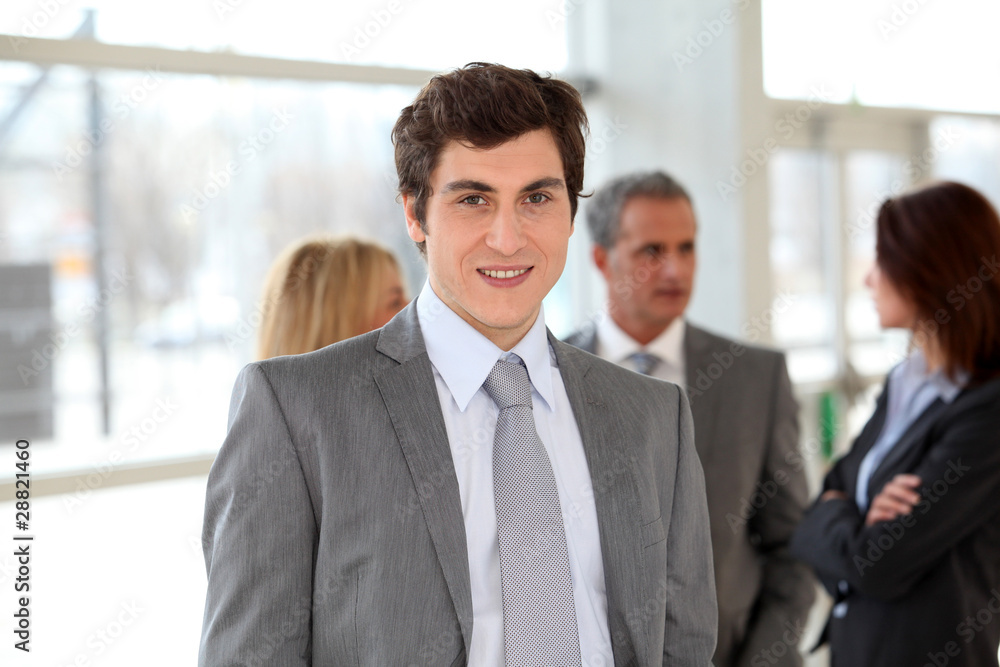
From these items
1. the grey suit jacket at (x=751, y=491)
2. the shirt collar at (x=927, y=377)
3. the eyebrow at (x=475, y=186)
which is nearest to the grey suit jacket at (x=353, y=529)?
the eyebrow at (x=475, y=186)

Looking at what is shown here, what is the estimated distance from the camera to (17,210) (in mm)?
2656

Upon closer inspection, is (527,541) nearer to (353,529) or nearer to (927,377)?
(353,529)

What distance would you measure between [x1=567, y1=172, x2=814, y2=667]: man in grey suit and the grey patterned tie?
1001 mm

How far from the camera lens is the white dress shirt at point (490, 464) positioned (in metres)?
1.25

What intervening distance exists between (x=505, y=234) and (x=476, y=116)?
0.19m

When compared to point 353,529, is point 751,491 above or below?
below

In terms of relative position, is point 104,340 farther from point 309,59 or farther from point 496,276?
point 496,276

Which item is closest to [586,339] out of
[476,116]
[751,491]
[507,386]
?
[751,491]

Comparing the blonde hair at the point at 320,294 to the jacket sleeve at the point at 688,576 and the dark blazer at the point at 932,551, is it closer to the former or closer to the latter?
the jacket sleeve at the point at 688,576

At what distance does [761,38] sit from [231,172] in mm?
2278

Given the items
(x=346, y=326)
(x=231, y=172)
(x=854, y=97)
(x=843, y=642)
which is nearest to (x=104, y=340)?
(x=231, y=172)

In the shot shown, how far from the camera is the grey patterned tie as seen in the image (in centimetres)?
121

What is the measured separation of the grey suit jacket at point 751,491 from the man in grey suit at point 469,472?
2.40 feet

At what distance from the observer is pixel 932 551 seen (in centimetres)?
201
